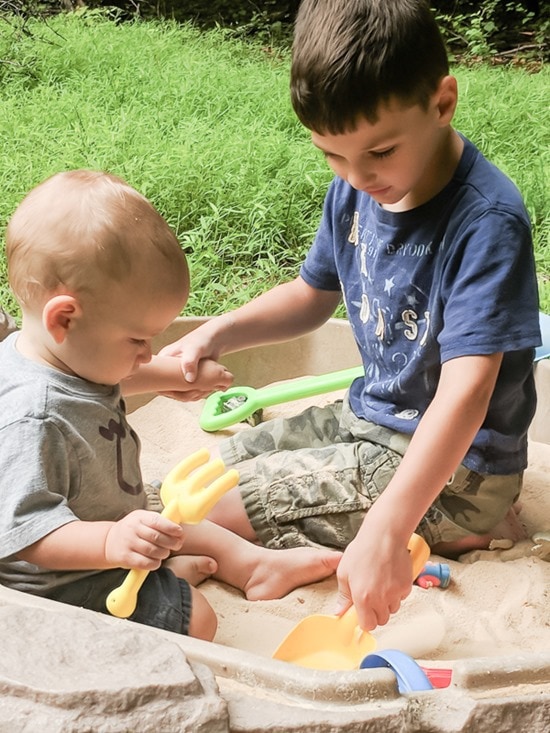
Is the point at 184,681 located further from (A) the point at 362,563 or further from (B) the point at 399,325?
(B) the point at 399,325

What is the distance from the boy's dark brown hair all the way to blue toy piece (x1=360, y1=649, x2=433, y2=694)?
0.62 m

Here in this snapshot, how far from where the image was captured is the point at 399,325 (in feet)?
4.73

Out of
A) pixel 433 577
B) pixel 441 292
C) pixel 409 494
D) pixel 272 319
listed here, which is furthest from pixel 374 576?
pixel 272 319

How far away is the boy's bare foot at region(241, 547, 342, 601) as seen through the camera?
1.37 m

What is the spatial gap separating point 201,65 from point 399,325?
11.1ft

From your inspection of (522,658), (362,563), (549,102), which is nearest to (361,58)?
(362,563)

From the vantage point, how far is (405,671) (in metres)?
0.93

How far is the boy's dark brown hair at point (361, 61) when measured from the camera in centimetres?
116

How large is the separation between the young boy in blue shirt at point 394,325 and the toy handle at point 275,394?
0.47 feet

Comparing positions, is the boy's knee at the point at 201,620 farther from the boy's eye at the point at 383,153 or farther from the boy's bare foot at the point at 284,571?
the boy's eye at the point at 383,153

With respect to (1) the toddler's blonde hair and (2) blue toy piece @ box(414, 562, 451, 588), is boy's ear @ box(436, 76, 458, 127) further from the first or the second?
(2) blue toy piece @ box(414, 562, 451, 588)

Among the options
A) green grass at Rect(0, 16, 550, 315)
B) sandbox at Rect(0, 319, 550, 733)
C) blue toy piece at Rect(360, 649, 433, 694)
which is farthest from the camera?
green grass at Rect(0, 16, 550, 315)

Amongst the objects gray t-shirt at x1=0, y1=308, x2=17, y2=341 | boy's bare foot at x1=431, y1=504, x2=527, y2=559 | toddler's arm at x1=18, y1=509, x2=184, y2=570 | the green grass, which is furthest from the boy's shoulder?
the green grass

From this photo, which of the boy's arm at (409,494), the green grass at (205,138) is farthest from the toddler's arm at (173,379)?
the green grass at (205,138)
